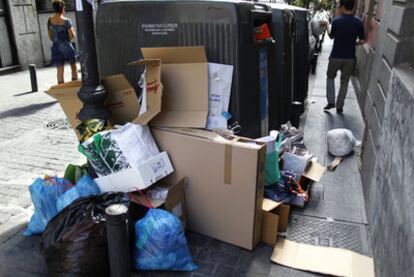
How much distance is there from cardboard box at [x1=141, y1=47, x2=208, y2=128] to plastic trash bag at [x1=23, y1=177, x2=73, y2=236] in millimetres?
846

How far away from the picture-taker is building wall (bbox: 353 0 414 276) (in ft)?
7.00

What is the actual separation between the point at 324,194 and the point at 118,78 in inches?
86.2

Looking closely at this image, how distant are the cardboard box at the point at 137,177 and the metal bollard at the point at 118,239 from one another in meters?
0.40

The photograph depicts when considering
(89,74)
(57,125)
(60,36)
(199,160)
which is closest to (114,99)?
(89,74)

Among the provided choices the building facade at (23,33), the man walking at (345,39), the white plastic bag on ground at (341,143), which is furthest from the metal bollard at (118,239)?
the building facade at (23,33)

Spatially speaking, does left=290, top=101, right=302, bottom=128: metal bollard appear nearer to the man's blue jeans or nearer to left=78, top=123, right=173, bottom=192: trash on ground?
the man's blue jeans

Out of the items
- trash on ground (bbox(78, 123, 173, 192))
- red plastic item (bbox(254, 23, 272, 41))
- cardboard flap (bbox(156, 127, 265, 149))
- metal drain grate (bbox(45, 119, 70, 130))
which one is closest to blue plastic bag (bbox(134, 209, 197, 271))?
trash on ground (bbox(78, 123, 173, 192))

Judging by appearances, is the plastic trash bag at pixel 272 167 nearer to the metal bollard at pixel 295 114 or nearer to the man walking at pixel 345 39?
the metal bollard at pixel 295 114

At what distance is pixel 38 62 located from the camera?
36.0 ft

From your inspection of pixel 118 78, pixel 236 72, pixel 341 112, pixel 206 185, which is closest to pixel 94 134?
pixel 118 78

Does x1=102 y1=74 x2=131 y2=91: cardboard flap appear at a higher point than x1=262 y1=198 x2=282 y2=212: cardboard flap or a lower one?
higher

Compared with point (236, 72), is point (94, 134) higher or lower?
lower

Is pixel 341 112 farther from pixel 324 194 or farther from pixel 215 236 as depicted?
pixel 215 236

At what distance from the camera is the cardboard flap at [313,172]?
371cm
